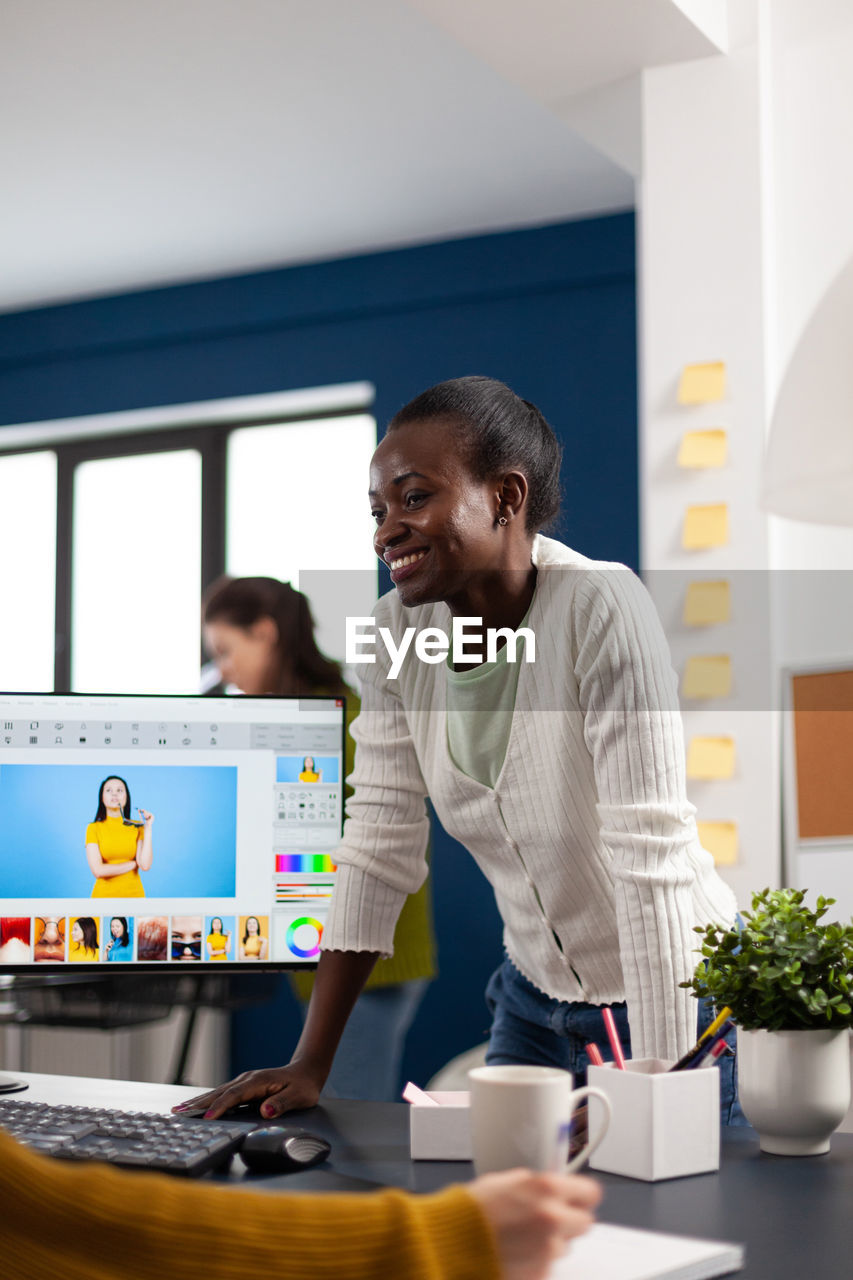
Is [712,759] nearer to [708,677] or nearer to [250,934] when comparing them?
[708,677]

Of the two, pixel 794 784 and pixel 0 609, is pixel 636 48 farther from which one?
pixel 0 609

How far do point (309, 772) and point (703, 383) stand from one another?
1.53 m

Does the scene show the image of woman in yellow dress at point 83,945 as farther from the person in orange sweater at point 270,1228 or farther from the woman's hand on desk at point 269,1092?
the person in orange sweater at point 270,1228

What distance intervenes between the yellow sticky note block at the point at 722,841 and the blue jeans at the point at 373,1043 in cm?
62

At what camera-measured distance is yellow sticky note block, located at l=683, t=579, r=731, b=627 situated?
2.66 metres

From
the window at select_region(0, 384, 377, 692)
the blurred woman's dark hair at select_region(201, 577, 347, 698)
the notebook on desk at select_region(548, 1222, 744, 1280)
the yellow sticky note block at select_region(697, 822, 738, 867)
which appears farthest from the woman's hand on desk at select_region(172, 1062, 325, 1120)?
the window at select_region(0, 384, 377, 692)

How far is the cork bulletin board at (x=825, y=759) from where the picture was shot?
2723 mm

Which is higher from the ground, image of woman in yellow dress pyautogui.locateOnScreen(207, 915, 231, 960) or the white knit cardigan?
the white knit cardigan

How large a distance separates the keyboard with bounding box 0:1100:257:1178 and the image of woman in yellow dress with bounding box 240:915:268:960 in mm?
337

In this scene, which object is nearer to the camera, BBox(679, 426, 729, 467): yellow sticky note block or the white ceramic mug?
the white ceramic mug

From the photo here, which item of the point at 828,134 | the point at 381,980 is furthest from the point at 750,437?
the point at 381,980

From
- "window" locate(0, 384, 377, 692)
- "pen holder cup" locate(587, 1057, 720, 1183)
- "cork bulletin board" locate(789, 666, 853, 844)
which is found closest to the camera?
"pen holder cup" locate(587, 1057, 720, 1183)

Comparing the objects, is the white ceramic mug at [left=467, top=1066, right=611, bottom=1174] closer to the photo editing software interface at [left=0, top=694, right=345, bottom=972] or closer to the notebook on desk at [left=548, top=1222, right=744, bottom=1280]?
the notebook on desk at [left=548, top=1222, right=744, bottom=1280]

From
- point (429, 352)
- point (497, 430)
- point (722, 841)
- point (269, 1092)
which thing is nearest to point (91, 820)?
point (269, 1092)
